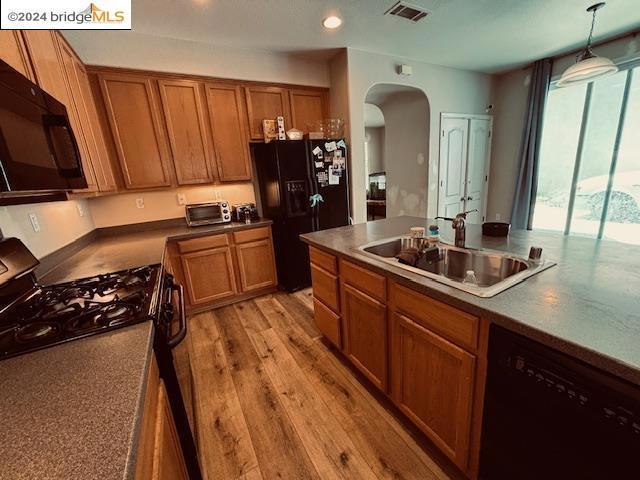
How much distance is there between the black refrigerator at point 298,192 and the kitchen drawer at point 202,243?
1.94 feet

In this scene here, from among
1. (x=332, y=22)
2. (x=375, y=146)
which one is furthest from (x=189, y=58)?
(x=375, y=146)

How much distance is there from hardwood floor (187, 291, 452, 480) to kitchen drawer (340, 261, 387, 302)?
723mm

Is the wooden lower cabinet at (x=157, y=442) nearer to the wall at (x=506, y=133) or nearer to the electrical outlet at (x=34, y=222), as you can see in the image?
the electrical outlet at (x=34, y=222)

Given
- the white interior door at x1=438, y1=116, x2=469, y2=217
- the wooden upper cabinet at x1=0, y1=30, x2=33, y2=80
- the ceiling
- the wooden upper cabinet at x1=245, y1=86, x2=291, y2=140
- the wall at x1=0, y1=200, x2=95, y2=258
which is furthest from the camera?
the white interior door at x1=438, y1=116, x2=469, y2=217

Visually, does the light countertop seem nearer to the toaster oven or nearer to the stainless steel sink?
the stainless steel sink

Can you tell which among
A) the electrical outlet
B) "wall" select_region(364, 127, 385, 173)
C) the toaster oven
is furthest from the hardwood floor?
"wall" select_region(364, 127, 385, 173)

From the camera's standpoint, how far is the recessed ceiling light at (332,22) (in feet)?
7.63

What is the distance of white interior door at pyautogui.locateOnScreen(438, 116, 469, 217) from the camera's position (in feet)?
12.9

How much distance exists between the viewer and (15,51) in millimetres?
1178

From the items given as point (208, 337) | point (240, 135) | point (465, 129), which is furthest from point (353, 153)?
point (208, 337)

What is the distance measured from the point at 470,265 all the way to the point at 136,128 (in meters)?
3.07

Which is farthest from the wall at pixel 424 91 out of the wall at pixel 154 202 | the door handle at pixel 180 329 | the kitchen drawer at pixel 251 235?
the door handle at pixel 180 329

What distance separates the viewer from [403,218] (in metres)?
2.54

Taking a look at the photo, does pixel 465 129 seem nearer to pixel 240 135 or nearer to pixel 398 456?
pixel 240 135
